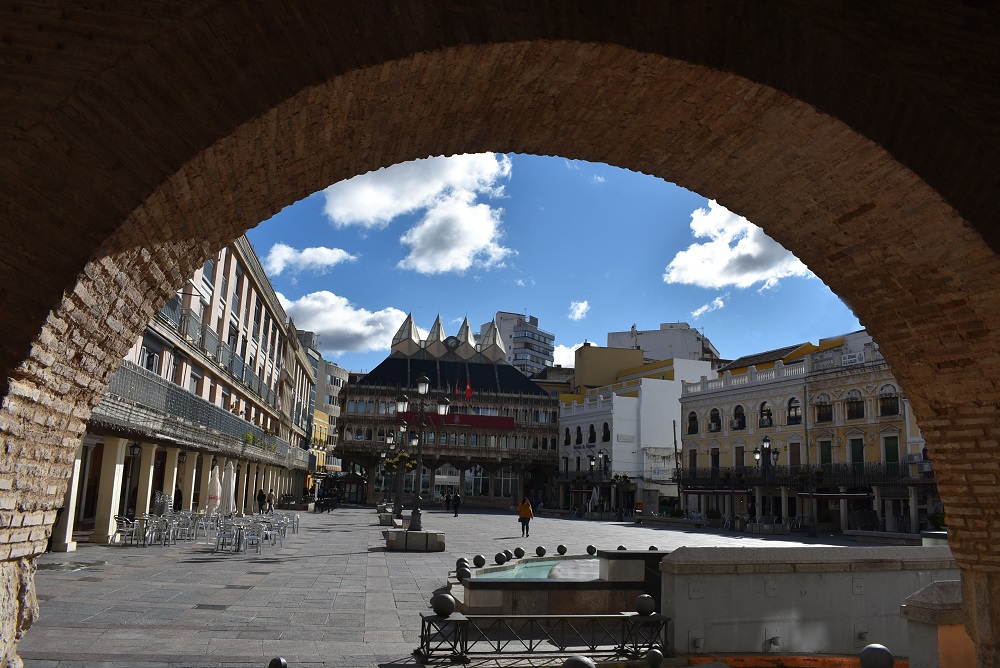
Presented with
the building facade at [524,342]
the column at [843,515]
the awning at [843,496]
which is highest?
the building facade at [524,342]

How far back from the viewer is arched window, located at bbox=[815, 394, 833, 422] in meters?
39.4

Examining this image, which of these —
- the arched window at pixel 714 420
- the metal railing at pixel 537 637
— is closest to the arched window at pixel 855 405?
the arched window at pixel 714 420

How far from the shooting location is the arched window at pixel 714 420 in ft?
155

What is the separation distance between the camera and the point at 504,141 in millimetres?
5320

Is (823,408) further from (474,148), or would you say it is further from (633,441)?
(474,148)

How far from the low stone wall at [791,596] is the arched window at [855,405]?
29.8 metres

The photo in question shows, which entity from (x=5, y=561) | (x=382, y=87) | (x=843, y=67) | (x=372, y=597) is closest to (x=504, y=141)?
(x=382, y=87)

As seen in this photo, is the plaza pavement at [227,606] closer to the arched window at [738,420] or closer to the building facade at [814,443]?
the building facade at [814,443]

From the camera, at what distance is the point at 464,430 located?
66812mm

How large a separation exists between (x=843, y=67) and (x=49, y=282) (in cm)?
440

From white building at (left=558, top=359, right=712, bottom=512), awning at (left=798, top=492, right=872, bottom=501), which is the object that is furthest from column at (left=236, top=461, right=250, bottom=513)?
awning at (left=798, top=492, right=872, bottom=501)

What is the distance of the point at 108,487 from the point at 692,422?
38.5 meters

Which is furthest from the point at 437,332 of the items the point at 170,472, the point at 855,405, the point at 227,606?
the point at 227,606

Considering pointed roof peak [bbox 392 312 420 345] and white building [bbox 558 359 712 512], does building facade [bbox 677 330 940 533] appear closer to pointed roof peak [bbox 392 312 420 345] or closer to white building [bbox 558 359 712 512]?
white building [bbox 558 359 712 512]
